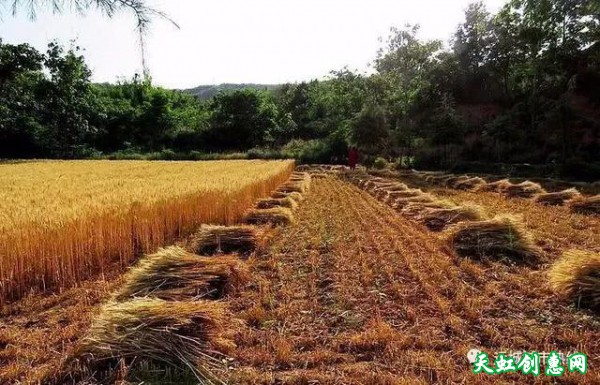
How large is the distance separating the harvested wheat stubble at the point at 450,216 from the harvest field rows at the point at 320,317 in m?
1.34

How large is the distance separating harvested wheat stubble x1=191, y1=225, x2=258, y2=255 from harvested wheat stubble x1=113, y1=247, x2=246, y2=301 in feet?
4.30

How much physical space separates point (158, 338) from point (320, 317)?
4.44 ft

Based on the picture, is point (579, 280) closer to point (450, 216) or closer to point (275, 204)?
point (450, 216)

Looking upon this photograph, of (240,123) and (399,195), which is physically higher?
(240,123)

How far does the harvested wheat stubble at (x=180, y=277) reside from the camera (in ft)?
12.9

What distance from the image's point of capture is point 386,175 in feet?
72.3

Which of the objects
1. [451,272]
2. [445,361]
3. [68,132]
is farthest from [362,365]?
[68,132]

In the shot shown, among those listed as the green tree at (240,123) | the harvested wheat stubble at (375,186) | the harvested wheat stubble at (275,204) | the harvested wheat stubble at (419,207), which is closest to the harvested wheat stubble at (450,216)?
the harvested wheat stubble at (419,207)

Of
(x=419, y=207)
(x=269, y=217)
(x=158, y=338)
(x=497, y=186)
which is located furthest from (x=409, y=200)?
(x=158, y=338)

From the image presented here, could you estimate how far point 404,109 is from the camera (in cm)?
3306

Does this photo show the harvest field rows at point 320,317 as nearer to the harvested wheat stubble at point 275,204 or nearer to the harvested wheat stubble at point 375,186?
the harvested wheat stubble at point 275,204

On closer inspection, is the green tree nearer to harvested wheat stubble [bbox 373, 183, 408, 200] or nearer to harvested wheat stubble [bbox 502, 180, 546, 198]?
harvested wheat stubble [bbox 373, 183, 408, 200]

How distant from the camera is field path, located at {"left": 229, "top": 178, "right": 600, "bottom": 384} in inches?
111

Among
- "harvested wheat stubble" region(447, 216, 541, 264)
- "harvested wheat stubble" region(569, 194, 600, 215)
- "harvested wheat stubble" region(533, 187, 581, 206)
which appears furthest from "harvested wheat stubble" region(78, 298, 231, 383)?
"harvested wheat stubble" region(533, 187, 581, 206)
